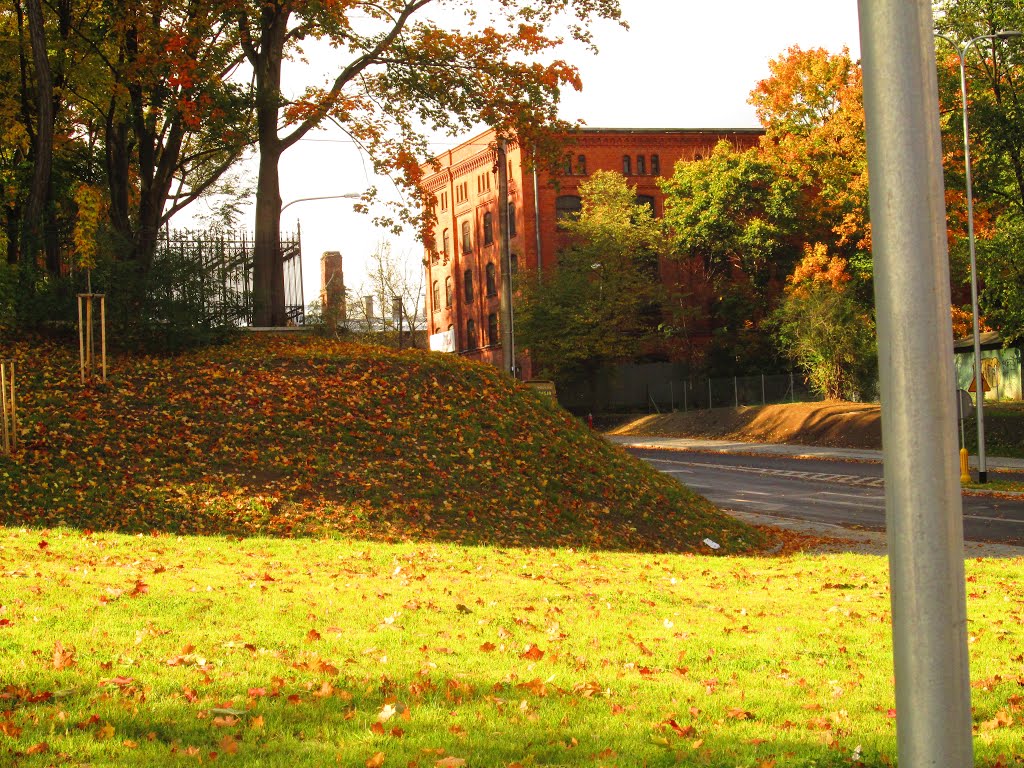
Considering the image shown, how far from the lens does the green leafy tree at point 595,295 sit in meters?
56.3

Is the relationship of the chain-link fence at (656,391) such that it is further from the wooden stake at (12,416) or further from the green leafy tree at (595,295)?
the wooden stake at (12,416)

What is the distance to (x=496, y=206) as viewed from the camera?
2660 inches

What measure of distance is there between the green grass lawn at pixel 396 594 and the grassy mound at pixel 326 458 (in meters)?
0.06

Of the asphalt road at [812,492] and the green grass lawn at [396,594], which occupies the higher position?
the green grass lawn at [396,594]

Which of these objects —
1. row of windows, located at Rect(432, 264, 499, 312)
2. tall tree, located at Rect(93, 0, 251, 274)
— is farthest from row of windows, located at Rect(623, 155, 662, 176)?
tall tree, located at Rect(93, 0, 251, 274)

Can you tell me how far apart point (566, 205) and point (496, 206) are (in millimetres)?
4936

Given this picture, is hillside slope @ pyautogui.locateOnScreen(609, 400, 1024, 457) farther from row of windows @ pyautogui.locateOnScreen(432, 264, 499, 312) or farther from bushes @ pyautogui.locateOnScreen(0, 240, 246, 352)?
bushes @ pyautogui.locateOnScreen(0, 240, 246, 352)

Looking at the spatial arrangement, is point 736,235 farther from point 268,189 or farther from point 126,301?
point 126,301

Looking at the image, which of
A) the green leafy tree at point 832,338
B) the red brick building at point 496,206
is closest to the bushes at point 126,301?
the green leafy tree at point 832,338

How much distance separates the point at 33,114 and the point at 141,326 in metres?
9.81

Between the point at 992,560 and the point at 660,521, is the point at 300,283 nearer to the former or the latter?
the point at 660,521

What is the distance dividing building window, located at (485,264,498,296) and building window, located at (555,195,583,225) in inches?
239

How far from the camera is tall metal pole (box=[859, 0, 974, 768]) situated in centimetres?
284

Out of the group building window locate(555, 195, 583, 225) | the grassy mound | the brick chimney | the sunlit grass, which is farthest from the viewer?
building window locate(555, 195, 583, 225)
